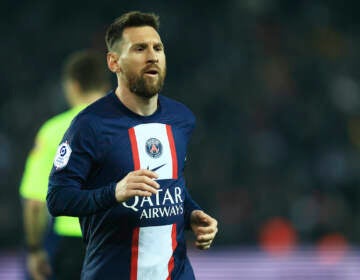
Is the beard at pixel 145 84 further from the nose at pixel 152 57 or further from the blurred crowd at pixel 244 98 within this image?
the blurred crowd at pixel 244 98

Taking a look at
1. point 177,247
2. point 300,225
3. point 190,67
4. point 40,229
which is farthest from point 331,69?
point 177,247

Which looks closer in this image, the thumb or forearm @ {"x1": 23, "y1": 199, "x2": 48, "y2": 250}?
the thumb

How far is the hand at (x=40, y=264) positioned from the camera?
4.77 m

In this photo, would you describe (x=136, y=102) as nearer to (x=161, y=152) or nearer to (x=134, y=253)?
(x=161, y=152)

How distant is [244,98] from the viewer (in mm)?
12219

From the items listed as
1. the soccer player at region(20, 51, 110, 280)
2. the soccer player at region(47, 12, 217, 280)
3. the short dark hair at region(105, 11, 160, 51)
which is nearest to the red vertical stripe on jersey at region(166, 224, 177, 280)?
the soccer player at region(47, 12, 217, 280)

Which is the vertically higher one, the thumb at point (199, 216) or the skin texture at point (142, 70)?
the skin texture at point (142, 70)

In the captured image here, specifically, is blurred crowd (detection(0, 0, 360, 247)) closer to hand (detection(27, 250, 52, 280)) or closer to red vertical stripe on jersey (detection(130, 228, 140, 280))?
hand (detection(27, 250, 52, 280))

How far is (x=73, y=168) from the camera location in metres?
3.08

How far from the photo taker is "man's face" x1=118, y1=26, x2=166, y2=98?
316cm

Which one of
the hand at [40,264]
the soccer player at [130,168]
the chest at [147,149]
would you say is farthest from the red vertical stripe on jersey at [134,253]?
the hand at [40,264]

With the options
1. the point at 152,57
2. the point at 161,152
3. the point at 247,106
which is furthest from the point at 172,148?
the point at 247,106

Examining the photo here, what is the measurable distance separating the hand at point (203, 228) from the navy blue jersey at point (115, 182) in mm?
71

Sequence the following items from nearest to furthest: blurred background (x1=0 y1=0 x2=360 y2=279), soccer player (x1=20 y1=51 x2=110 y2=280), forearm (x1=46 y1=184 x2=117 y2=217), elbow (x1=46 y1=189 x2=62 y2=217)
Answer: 1. forearm (x1=46 y1=184 x2=117 y2=217)
2. elbow (x1=46 y1=189 x2=62 y2=217)
3. soccer player (x1=20 y1=51 x2=110 y2=280)
4. blurred background (x1=0 y1=0 x2=360 y2=279)
